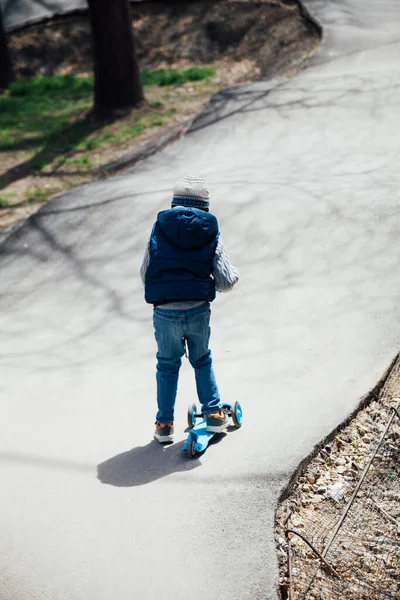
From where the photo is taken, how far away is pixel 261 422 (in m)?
5.07

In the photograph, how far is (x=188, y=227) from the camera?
14.7 ft

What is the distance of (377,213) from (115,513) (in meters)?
5.38

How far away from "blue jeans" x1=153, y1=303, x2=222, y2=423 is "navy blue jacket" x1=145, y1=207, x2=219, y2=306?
123mm

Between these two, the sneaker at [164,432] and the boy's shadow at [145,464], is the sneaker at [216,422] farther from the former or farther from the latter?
the sneaker at [164,432]

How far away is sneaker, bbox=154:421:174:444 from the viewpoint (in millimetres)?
4867

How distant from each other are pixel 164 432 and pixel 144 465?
0.93 feet

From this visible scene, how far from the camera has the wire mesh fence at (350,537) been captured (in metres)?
3.73

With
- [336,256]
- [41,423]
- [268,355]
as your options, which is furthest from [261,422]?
[336,256]

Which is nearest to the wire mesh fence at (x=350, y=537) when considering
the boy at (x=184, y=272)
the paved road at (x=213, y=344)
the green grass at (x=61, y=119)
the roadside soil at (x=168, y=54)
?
the paved road at (x=213, y=344)

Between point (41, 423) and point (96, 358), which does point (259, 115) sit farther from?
point (41, 423)

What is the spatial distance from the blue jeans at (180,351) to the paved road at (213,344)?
1.09ft

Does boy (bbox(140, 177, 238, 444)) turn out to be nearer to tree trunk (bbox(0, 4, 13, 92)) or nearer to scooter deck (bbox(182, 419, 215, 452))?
scooter deck (bbox(182, 419, 215, 452))

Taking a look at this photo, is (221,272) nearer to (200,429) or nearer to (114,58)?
(200,429)

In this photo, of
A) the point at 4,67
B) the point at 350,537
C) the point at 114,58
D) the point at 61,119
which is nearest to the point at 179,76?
the point at 114,58
